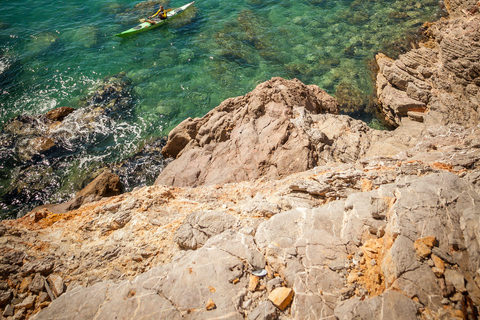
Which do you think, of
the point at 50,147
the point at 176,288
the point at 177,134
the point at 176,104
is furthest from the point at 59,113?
the point at 176,288

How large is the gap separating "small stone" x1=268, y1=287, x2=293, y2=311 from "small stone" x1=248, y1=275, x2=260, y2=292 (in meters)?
0.28

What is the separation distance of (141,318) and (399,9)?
28085 millimetres

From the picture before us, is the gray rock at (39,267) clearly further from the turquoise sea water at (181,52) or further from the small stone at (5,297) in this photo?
the turquoise sea water at (181,52)

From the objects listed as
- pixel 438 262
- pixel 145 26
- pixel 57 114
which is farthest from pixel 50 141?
pixel 438 262

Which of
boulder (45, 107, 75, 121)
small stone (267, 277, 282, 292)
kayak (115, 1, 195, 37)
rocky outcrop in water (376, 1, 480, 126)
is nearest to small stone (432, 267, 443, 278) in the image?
small stone (267, 277, 282, 292)

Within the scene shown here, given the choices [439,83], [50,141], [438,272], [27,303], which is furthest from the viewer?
[50,141]

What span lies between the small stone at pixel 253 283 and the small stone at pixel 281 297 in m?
0.28

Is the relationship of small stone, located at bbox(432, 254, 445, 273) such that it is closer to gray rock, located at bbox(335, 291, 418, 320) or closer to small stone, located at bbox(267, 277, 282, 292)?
gray rock, located at bbox(335, 291, 418, 320)

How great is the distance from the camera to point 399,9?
864 inches

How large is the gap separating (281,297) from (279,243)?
981 mm

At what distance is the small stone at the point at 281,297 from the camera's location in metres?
4.03

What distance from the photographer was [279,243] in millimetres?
4832

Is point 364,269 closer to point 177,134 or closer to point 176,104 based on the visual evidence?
point 177,134

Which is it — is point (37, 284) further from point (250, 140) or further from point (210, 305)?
point (250, 140)
